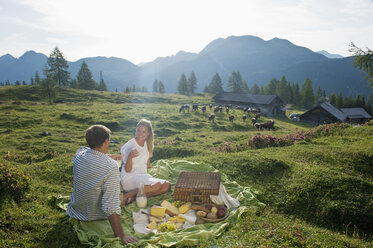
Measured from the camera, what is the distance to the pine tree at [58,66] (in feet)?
221

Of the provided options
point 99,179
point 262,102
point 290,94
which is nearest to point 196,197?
point 99,179

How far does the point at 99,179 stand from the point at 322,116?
55401 millimetres

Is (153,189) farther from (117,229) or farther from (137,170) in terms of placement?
(117,229)

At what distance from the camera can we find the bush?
621 cm

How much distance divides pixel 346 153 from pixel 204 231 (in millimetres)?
10973

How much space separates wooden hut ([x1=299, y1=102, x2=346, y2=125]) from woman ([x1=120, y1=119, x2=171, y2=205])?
50828 mm

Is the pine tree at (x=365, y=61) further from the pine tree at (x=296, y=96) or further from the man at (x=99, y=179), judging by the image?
the pine tree at (x=296, y=96)

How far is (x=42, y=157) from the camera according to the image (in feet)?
42.1

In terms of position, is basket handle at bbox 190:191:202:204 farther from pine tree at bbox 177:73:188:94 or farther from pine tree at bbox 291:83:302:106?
pine tree at bbox 291:83:302:106

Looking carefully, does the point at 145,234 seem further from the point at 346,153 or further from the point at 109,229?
the point at 346,153

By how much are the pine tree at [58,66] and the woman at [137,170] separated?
73.0m

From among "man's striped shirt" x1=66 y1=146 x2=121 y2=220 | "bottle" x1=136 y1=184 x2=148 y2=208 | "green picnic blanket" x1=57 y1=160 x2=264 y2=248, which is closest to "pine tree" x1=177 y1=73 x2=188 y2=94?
"bottle" x1=136 y1=184 x2=148 y2=208

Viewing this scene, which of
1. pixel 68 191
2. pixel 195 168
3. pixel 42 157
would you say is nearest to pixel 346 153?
pixel 195 168

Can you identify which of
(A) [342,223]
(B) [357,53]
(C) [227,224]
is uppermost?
(B) [357,53]
